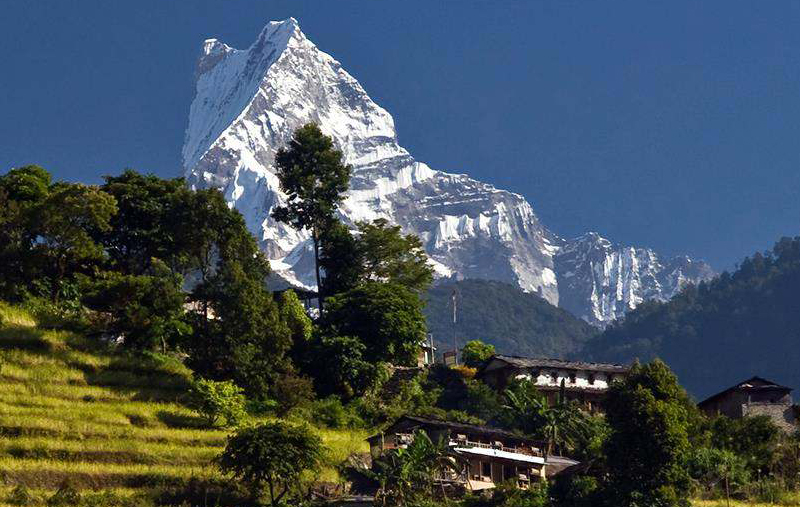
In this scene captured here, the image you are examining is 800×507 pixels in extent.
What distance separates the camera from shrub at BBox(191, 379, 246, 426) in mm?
60812

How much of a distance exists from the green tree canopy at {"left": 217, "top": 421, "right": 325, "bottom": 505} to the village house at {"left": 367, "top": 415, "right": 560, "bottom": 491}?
958 cm

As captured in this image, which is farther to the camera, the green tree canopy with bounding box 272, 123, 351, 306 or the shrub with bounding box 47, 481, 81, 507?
the green tree canopy with bounding box 272, 123, 351, 306

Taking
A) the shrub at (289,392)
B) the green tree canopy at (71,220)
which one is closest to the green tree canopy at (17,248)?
the green tree canopy at (71,220)

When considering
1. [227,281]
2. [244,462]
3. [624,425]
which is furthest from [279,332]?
[624,425]

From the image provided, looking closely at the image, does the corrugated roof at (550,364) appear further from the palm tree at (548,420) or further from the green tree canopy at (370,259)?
the palm tree at (548,420)

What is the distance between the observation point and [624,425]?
57.3 metres

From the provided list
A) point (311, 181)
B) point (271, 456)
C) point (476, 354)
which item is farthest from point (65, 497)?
point (476, 354)

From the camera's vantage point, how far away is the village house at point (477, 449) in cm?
6372

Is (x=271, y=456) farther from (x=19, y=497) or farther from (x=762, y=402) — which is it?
(x=762, y=402)

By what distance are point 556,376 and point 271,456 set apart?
4587cm

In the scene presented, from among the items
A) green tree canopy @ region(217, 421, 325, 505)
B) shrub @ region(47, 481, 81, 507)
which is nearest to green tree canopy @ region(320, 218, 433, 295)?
green tree canopy @ region(217, 421, 325, 505)

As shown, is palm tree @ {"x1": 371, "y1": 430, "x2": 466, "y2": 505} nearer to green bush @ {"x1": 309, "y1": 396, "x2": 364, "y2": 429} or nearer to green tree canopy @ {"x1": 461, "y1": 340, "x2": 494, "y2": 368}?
green bush @ {"x1": 309, "y1": 396, "x2": 364, "y2": 429}

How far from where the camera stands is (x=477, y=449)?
64938 millimetres

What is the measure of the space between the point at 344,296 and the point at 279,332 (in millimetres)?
14813
